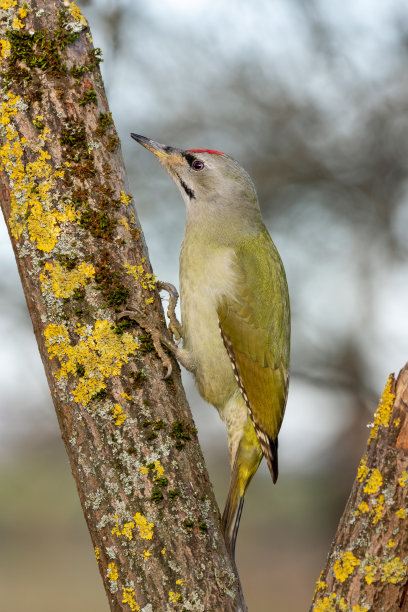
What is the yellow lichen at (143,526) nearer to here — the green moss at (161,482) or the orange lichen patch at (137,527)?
the orange lichen patch at (137,527)

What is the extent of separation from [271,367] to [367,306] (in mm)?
4474

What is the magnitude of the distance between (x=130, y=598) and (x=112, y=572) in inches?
Answer: 3.6

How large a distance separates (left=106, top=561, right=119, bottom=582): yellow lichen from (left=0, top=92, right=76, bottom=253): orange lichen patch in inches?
39.9

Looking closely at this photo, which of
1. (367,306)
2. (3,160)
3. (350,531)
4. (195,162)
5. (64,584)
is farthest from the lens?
(367,306)

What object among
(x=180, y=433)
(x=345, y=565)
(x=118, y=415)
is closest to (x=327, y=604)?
(x=345, y=565)

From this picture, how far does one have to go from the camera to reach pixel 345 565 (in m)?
1.99

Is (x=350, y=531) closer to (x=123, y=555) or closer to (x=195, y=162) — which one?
(x=123, y=555)

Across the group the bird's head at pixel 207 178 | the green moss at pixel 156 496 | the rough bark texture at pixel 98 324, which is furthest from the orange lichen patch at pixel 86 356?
the bird's head at pixel 207 178

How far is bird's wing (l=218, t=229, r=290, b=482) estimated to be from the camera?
3227 mm

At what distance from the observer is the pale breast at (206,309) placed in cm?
324

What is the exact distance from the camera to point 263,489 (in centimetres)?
785

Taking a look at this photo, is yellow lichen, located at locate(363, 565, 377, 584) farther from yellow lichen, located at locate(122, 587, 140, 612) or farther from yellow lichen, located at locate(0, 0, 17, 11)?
yellow lichen, located at locate(0, 0, 17, 11)

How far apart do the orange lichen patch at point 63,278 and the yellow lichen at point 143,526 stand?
2.39 ft

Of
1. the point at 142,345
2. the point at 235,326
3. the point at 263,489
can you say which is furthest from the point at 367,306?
A: the point at 142,345
